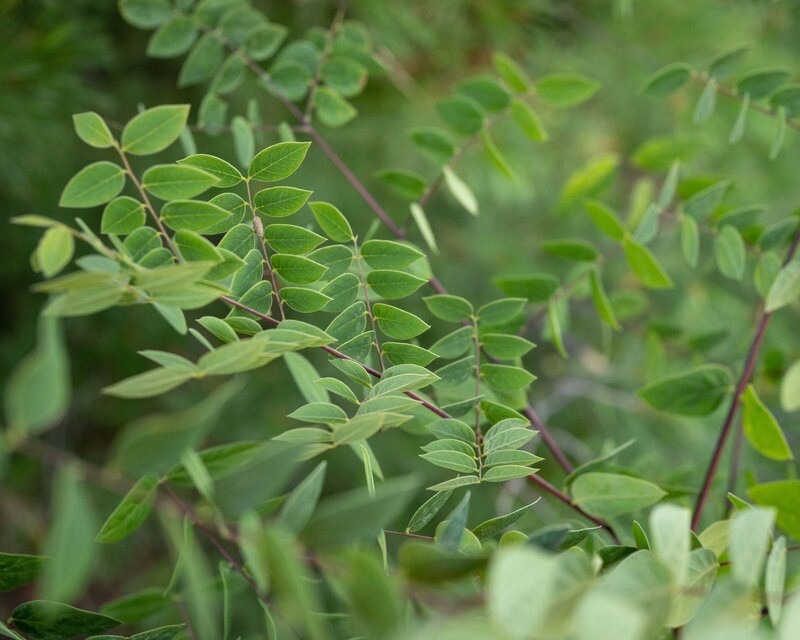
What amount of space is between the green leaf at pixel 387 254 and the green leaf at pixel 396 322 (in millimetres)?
25

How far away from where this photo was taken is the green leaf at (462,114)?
524 millimetres

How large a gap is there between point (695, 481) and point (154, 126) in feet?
1.55

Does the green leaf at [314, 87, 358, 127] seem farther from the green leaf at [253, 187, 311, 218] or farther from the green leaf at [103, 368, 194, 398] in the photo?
the green leaf at [103, 368, 194, 398]

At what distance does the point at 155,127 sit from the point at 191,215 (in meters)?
0.05

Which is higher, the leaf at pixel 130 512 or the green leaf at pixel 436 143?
the green leaf at pixel 436 143

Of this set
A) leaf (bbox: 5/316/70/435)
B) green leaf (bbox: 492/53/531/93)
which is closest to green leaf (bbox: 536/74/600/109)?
green leaf (bbox: 492/53/531/93)

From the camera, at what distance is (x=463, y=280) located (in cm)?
105

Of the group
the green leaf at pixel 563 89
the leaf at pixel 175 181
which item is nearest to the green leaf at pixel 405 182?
the green leaf at pixel 563 89

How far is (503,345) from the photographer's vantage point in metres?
0.39

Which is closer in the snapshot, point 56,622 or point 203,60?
point 56,622

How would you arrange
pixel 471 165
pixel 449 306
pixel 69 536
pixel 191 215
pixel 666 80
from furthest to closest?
1. pixel 471 165
2. pixel 666 80
3. pixel 449 306
4. pixel 191 215
5. pixel 69 536

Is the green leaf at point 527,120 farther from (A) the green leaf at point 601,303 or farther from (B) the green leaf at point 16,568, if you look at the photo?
(B) the green leaf at point 16,568

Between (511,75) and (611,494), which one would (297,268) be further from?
(511,75)

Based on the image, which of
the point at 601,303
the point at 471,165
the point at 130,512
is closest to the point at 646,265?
the point at 601,303
